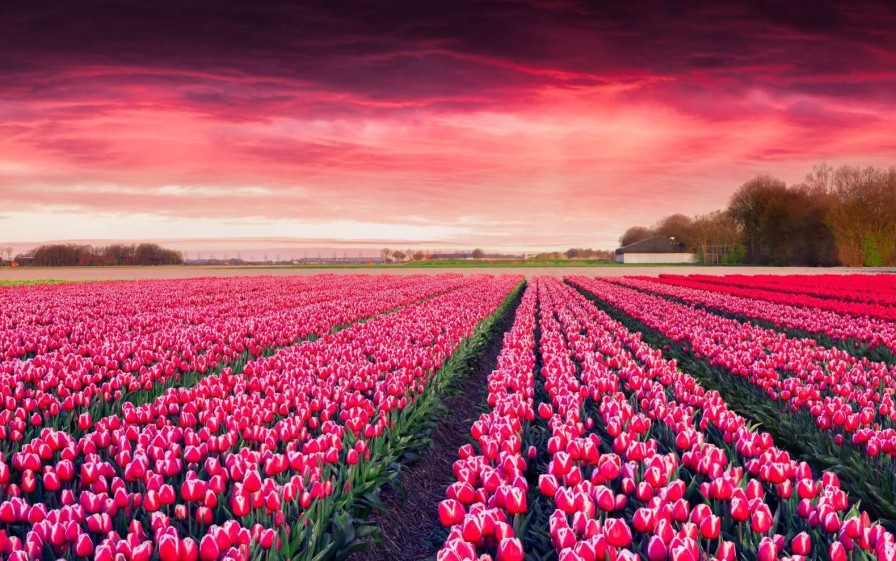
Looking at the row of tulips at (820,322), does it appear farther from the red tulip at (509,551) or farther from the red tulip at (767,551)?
the red tulip at (509,551)

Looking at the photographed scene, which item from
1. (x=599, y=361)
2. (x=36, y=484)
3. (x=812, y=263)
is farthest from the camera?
(x=812, y=263)

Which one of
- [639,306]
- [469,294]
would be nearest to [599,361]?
[639,306]

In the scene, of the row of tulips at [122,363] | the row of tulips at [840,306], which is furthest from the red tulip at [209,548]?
the row of tulips at [840,306]

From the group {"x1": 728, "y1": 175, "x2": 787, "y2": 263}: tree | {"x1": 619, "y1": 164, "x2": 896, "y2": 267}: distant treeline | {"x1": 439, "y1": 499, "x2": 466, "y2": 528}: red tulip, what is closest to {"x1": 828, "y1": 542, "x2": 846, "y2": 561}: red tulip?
{"x1": 439, "y1": 499, "x2": 466, "y2": 528}: red tulip

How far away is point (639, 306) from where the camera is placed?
17.0 meters

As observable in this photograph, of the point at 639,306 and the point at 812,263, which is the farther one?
the point at 812,263

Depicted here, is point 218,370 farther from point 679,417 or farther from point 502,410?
point 679,417

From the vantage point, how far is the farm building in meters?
114

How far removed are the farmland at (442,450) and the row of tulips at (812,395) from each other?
1.3 inches

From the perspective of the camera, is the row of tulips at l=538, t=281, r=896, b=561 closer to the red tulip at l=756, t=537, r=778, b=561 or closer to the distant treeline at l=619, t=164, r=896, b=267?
the red tulip at l=756, t=537, r=778, b=561

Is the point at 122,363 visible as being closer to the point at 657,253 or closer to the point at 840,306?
the point at 840,306

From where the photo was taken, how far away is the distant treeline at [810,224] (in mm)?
68875

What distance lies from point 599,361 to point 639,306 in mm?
8742

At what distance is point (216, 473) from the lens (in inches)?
163
